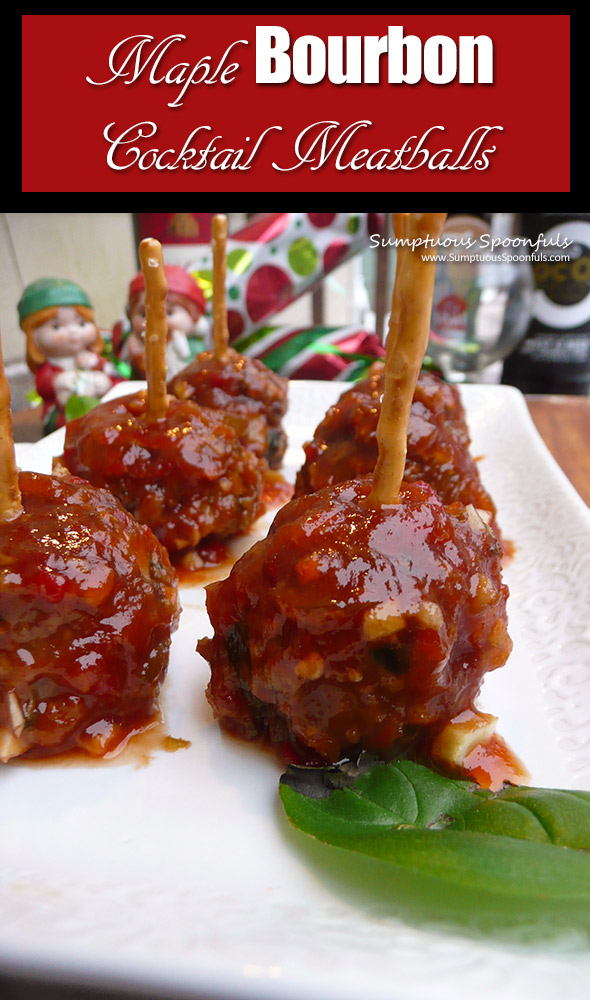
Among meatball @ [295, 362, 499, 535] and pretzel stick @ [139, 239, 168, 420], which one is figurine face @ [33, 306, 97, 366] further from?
meatball @ [295, 362, 499, 535]

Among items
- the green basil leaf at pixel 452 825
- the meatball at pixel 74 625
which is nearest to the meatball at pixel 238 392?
the meatball at pixel 74 625

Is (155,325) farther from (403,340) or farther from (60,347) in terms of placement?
(60,347)

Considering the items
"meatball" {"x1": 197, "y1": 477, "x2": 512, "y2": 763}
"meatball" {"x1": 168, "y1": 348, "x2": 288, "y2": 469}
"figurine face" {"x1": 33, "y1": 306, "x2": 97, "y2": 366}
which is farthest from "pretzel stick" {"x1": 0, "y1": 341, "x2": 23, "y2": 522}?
"figurine face" {"x1": 33, "y1": 306, "x2": 97, "y2": 366}

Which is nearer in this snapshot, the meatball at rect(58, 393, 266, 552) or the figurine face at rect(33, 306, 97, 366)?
the meatball at rect(58, 393, 266, 552)

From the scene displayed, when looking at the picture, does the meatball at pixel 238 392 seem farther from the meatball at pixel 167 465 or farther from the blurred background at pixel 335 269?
the blurred background at pixel 335 269

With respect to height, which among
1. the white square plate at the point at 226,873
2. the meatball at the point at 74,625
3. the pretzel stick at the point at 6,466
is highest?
the pretzel stick at the point at 6,466

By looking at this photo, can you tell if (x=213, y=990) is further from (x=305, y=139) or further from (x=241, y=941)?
(x=305, y=139)
